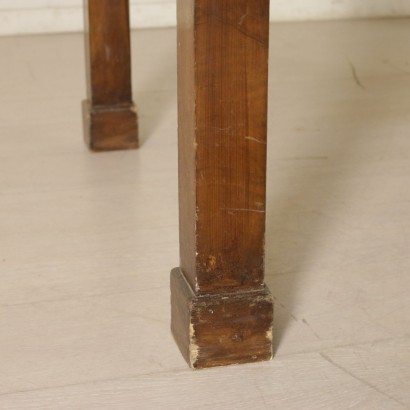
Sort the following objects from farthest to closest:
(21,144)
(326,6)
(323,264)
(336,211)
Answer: (326,6) < (21,144) < (336,211) < (323,264)

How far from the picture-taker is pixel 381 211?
1731mm

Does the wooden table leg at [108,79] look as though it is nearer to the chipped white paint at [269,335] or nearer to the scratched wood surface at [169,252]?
the scratched wood surface at [169,252]

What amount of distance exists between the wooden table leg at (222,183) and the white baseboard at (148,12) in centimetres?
221

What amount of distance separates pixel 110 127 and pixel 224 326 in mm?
952

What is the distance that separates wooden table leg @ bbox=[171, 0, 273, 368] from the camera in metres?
1.08

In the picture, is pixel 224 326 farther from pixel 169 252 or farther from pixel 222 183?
pixel 169 252

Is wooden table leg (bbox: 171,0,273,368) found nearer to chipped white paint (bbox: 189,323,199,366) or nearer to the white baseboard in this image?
chipped white paint (bbox: 189,323,199,366)

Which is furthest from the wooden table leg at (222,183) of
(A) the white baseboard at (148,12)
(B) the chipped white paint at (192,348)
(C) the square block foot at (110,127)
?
(A) the white baseboard at (148,12)

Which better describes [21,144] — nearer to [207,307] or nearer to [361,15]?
[207,307]

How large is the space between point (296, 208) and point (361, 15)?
1.95 metres

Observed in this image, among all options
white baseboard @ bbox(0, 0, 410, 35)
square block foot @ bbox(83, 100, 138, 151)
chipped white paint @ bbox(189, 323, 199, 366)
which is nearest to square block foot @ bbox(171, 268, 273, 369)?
chipped white paint @ bbox(189, 323, 199, 366)

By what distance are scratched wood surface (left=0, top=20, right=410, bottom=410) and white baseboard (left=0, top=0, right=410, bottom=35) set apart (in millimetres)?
674

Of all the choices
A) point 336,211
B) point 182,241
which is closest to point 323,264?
point 336,211

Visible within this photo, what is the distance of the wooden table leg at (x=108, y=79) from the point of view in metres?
1.98
